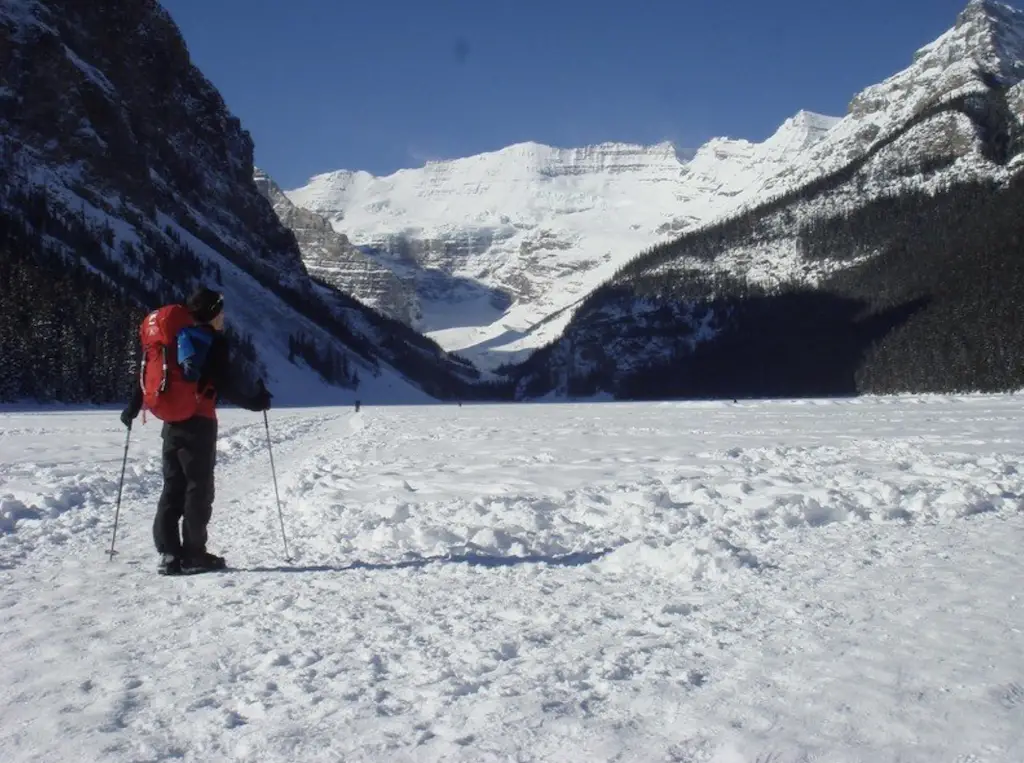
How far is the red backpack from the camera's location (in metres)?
7.70

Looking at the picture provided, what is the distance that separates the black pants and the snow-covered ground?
1.58ft

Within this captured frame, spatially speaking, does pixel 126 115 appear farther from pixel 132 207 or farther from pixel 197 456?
pixel 197 456

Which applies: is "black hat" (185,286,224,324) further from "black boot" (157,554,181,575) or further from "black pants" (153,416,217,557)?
"black boot" (157,554,181,575)

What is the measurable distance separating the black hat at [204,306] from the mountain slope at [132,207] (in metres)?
64.3

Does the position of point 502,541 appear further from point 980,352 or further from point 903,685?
point 980,352

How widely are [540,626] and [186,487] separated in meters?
4.08

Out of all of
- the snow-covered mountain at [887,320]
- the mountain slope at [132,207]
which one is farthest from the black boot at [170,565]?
the snow-covered mountain at [887,320]

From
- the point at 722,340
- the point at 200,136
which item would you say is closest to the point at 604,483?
the point at 722,340

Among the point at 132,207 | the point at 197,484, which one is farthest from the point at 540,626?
the point at 132,207

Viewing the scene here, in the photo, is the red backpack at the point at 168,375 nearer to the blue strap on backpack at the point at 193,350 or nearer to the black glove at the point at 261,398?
the blue strap on backpack at the point at 193,350

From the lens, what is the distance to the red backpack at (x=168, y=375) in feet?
25.3

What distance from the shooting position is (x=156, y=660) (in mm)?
5188

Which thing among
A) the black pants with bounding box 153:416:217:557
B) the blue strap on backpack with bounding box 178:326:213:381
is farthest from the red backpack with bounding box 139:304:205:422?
the black pants with bounding box 153:416:217:557

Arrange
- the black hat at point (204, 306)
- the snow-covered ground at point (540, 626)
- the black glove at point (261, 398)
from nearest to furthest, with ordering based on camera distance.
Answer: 1. the snow-covered ground at point (540, 626)
2. the black hat at point (204, 306)
3. the black glove at point (261, 398)
